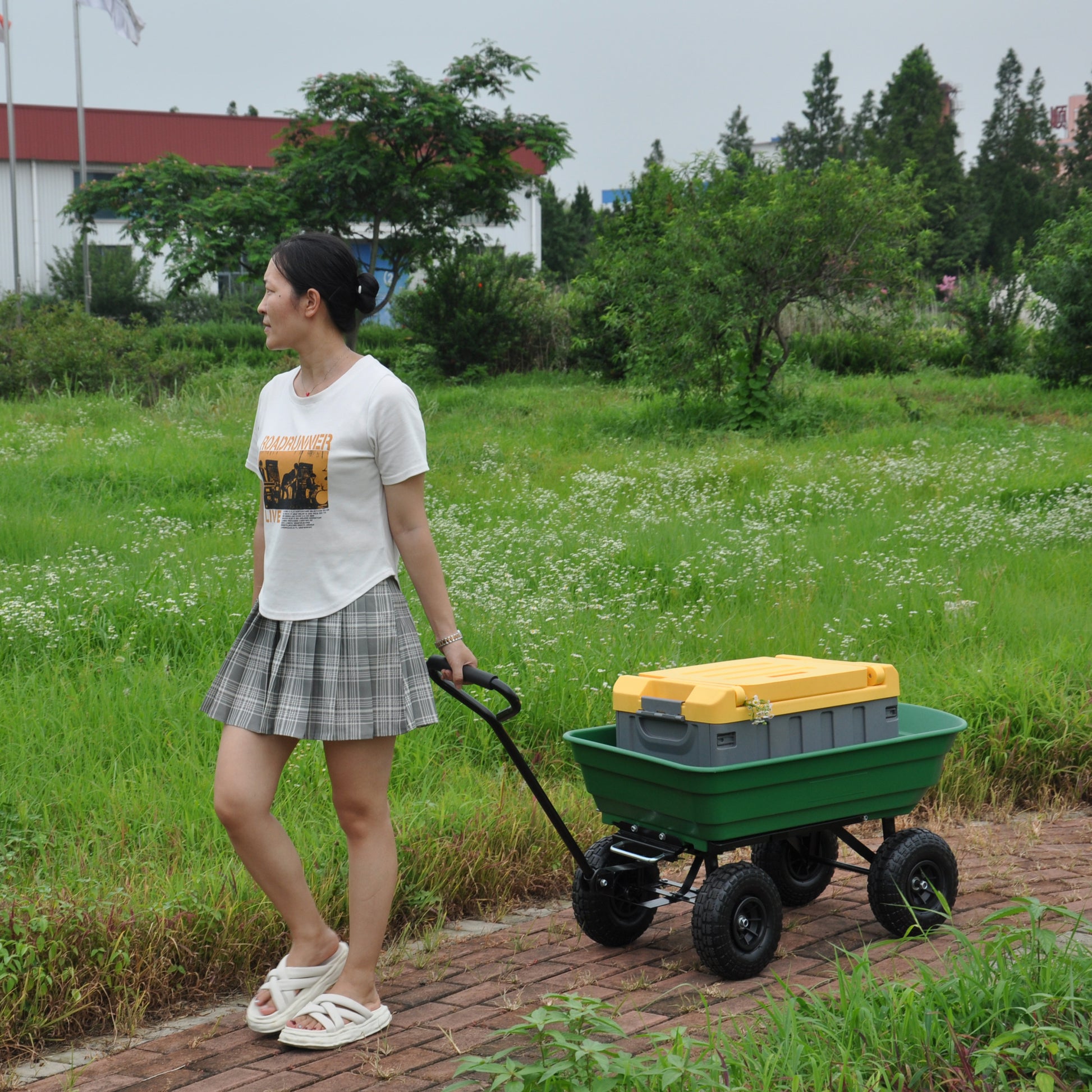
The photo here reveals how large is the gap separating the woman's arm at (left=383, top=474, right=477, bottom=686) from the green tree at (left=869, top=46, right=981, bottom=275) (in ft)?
176

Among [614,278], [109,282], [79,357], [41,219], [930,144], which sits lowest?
[79,357]

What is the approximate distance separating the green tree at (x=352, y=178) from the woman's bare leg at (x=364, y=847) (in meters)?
19.2

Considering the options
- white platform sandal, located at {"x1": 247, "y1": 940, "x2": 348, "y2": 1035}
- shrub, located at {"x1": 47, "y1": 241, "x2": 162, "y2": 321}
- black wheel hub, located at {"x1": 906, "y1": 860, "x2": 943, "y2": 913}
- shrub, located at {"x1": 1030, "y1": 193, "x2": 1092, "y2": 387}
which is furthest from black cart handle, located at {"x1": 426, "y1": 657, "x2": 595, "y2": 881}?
shrub, located at {"x1": 47, "y1": 241, "x2": 162, "y2": 321}

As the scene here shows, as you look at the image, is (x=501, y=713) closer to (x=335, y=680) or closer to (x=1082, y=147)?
(x=335, y=680)

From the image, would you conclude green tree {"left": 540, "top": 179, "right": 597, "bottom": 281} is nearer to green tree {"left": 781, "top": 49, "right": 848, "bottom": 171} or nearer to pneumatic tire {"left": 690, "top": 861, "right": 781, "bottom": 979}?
green tree {"left": 781, "top": 49, "right": 848, "bottom": 171}

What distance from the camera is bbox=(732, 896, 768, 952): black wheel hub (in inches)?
148

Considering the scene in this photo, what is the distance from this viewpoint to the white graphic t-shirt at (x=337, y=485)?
132 inches

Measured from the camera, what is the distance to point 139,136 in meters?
42.8

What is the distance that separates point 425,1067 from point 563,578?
502cm

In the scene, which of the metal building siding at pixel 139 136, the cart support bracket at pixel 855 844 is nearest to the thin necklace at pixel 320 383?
the cart support bracket at pixel 855 844

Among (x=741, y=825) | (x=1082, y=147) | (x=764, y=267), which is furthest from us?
(x=1082, y=147)

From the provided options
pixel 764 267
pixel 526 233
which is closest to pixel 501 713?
pixel 764 267

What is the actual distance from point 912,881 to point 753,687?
0.87 m

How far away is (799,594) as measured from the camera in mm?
7957
